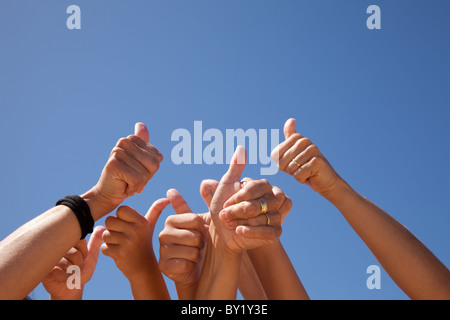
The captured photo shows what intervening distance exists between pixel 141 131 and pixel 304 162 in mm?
1119

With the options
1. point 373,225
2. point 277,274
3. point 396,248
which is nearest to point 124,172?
point 277,274

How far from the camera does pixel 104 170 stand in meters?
2.54

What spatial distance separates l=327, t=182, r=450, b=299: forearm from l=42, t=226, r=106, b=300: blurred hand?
186 centimetres

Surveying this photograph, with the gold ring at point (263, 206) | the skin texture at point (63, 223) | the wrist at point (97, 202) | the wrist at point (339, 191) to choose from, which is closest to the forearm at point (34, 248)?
the skin texture at point (63, 223)

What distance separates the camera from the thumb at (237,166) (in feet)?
7.93

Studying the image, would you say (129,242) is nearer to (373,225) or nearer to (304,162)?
(304,162)

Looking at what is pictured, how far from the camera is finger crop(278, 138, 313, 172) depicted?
8.42 feet

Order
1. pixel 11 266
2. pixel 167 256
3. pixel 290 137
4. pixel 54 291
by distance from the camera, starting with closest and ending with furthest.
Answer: pixel 11 266, pixel 167 256, pixel 290 137, pixel 54 291

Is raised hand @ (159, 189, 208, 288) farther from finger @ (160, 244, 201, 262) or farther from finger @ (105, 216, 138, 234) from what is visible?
finger @ (105, 216, 138, 234)

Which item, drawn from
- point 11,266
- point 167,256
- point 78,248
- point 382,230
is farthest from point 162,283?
point 382,230

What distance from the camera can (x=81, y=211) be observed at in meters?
2.37
